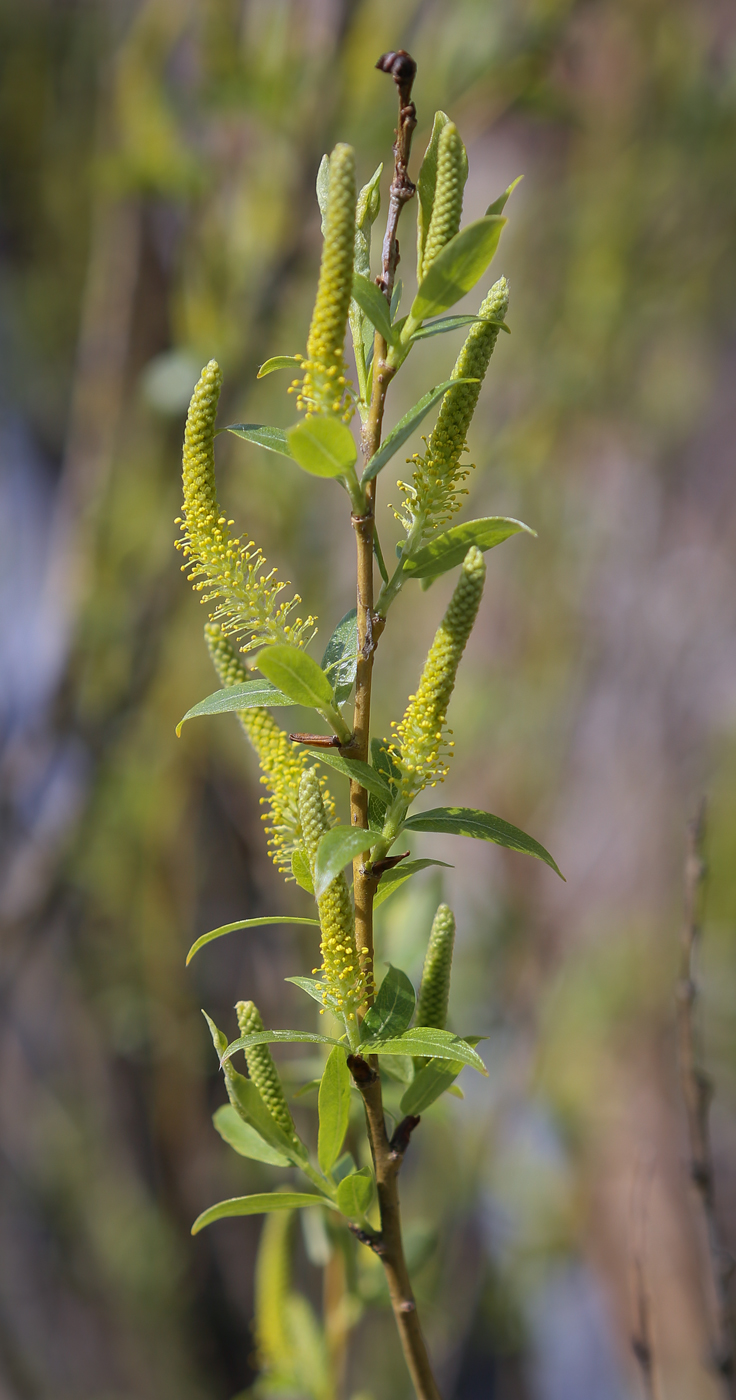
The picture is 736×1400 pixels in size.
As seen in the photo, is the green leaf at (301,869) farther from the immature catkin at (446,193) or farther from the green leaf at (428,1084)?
the immature catkin at (446,193)

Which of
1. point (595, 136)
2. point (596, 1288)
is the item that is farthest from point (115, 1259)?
point (595, 136)

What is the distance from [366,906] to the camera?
290mm

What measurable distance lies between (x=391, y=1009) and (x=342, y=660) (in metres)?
0.11

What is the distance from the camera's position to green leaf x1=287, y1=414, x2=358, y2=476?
9.6 inches

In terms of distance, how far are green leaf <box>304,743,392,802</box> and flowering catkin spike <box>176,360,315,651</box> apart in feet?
0.15

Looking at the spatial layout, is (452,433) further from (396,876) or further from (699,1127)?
(699,1127)

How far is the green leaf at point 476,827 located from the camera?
0.27 meters

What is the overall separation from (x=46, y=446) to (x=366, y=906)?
1.83 meters

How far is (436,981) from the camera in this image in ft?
1.02

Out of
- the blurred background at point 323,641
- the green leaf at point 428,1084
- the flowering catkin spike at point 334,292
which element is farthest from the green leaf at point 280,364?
the blurred background at point 323,641

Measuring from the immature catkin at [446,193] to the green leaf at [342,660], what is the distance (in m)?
0.11

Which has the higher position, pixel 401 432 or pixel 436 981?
pixel 401 432

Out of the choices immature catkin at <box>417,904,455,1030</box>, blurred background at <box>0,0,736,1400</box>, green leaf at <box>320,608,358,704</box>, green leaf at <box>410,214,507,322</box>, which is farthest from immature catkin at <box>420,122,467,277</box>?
blurred background at <box>0,0,736,1400</box>

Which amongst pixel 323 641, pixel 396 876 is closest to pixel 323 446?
pixel 396 876
